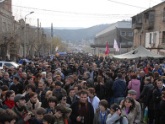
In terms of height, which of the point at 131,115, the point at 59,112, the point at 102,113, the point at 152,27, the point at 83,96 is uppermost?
the point at 152,27

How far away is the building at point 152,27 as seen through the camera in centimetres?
3688

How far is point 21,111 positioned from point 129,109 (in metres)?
2.50

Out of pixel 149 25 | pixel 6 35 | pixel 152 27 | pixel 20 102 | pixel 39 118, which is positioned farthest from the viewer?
pixel 149 25

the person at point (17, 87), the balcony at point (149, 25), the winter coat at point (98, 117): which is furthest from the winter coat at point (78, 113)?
the balcony at point (149, 25)

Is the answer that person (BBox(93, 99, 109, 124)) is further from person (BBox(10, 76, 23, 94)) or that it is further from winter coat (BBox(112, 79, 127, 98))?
person (BBox(10, 76, 23, 94))

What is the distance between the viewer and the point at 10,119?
4398 mm

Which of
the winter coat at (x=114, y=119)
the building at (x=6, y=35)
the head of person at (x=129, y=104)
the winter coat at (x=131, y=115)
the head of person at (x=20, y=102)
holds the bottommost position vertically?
the winter coat at (x=131, y=115)

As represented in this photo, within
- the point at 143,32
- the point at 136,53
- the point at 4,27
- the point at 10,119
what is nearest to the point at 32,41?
the point at 4,27

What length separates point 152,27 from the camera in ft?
132

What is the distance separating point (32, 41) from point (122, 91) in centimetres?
4225

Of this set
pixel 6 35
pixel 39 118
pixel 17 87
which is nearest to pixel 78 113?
pixel 39 118

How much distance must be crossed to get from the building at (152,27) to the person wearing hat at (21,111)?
3018 centimetres

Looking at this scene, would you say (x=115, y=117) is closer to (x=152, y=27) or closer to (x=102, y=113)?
(x=102, y=113)

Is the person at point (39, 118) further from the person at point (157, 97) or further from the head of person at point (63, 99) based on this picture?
the person at point (157, 97)
